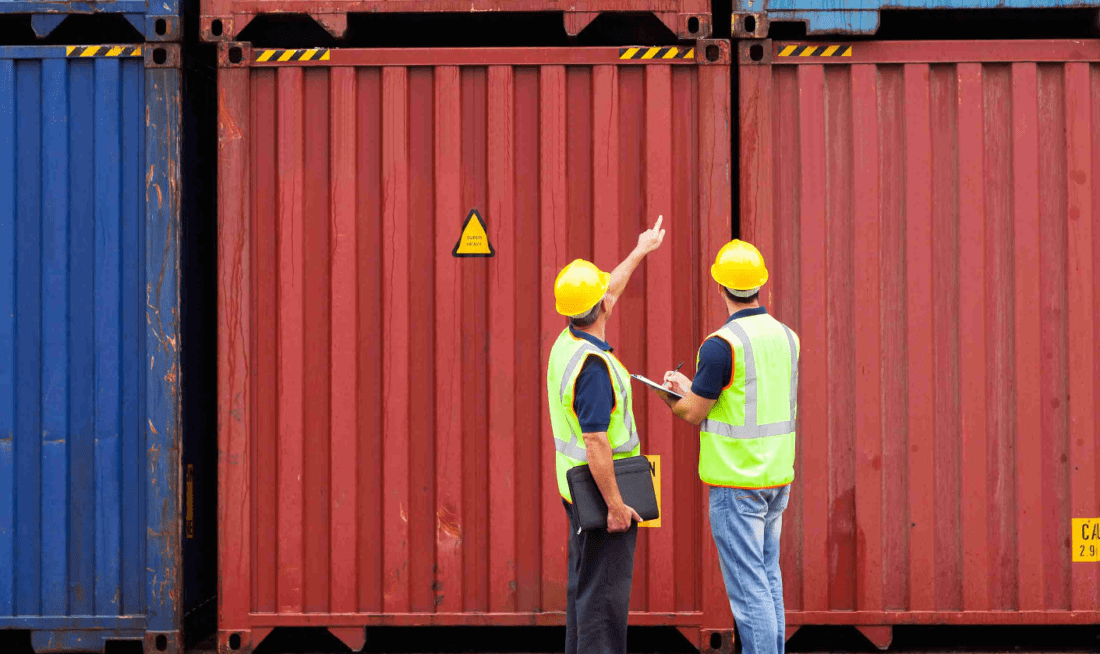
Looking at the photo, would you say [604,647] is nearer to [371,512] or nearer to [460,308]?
[371,512]

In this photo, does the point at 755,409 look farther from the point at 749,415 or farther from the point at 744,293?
the point at 744,293

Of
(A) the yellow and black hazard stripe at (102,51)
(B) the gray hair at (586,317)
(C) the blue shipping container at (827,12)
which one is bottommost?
(B) the gray hair at (586,317)

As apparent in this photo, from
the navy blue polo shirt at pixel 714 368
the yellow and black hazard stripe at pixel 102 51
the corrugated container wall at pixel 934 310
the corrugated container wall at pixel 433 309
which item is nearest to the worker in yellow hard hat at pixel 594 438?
the navy blue polo shirt at pixel 714 368

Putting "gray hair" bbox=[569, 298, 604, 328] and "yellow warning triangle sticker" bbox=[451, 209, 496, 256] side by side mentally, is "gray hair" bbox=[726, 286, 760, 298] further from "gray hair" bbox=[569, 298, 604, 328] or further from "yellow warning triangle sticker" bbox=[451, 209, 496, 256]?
"yellow warning triangle sticker" bbox=[451, 209, 496, 256]

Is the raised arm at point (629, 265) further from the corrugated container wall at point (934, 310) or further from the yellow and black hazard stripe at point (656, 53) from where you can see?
the yellow and black hazard stripe at point (656, 53)

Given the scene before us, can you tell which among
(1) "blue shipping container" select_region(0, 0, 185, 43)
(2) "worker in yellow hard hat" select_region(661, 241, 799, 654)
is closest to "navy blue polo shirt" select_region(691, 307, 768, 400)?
(2) "worker in yellow hard hat" select_region(661, 241, 799, 654)

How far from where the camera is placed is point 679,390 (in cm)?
369

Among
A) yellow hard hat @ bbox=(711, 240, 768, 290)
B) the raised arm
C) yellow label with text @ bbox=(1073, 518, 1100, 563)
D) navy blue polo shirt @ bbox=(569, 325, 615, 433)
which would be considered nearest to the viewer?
navy blue polo shirt @ bbox=(569, 325, 615, 433)

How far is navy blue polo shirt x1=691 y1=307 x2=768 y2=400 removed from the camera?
3.38 metres

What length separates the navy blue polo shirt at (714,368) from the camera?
3385 mm

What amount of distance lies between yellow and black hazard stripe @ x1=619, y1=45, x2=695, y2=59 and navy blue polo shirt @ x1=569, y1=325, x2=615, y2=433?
1972 mm

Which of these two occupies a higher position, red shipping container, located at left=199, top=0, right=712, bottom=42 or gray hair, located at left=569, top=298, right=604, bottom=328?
red shipping container, located at left=199, top=0, right=712, bottom=42

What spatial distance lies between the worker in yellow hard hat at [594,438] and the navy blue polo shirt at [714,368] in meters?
0.33

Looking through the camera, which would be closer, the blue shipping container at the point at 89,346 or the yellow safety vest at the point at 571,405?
the yellow safety vest at the point at 571,405
